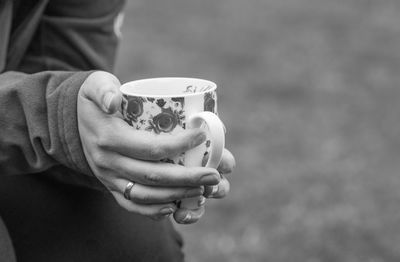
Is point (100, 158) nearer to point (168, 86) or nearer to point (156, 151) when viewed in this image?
point (156, 151)

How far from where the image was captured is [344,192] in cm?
255

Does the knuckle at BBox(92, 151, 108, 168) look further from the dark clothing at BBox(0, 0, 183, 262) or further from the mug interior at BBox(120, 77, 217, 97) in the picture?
the mug interior at BBox(120, 77, 217, 97)

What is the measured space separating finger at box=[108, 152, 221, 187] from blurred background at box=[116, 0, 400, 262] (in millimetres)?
1228

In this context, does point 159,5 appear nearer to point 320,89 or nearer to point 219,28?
point 219,28

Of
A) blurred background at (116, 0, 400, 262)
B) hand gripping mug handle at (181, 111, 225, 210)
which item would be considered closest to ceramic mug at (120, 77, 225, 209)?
hand gripping mug handle at (181, 111, 225, 210)

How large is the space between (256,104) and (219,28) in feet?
3.68

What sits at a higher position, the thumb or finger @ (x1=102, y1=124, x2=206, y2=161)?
the thumb

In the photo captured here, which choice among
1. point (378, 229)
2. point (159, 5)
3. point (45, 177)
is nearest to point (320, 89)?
point (378, 229)

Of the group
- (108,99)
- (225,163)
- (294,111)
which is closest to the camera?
(108,99)

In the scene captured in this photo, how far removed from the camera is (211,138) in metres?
1.02

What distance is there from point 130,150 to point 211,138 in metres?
0.11

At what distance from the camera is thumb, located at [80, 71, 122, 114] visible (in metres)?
1.00

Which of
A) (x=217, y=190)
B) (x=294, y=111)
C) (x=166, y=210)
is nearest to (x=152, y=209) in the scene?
(x=166, y=210)

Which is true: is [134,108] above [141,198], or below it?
above
